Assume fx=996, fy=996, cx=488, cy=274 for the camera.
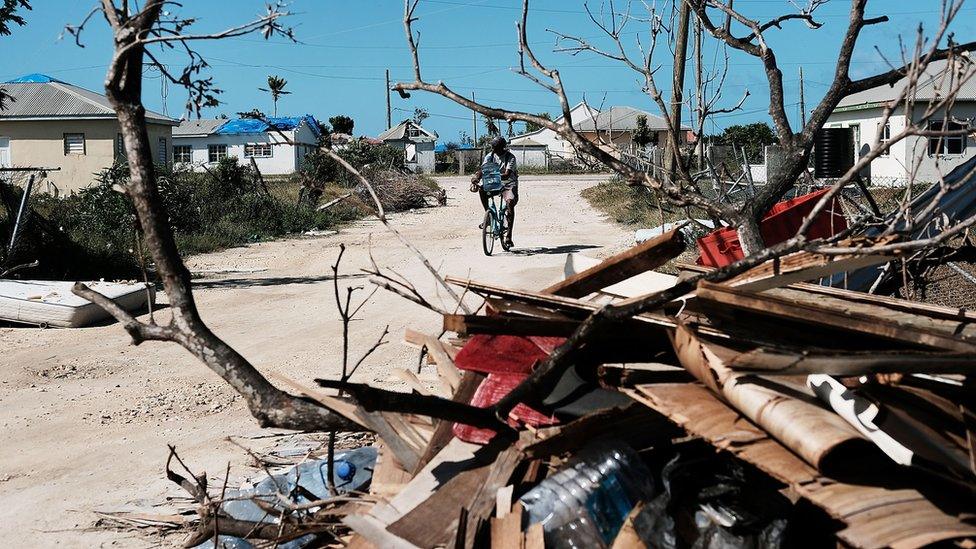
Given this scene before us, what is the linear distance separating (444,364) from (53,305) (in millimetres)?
6715

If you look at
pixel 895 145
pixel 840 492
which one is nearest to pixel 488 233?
pixel 840 492

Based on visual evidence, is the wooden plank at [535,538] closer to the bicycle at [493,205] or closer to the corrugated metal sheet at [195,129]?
the bicycle at [493,205]

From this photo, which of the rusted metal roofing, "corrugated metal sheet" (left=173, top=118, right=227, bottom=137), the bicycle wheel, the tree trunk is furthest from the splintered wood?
"corrugated metal sheet" (left=173, top=118, right=227, bottom=137)

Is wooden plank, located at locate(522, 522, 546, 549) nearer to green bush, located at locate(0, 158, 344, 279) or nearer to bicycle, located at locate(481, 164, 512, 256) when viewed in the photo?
green bush, located at locate(0, 158, 344, 279)

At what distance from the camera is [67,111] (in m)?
41.8

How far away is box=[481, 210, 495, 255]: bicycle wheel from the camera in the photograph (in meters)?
15.8

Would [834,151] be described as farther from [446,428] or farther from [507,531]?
[507,531]

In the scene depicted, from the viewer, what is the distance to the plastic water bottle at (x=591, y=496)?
3.26m

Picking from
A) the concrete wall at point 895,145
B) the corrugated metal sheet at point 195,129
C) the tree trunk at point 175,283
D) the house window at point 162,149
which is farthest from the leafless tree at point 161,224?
the corrugated metal sheet at point 195,129

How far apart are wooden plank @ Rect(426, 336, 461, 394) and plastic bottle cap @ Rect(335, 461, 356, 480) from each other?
559 mm

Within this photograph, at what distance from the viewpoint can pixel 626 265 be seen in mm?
3934

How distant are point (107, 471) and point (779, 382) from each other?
154 inches

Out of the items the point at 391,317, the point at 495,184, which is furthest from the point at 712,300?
the point at 495,184

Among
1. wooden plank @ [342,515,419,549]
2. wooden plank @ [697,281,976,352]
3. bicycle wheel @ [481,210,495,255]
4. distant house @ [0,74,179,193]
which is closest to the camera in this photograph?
wooden plank @ [697,281,976,352]
